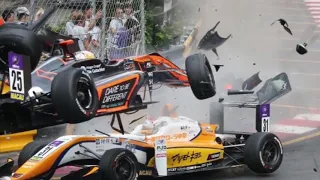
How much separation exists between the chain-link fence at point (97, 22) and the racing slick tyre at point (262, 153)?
372 cm

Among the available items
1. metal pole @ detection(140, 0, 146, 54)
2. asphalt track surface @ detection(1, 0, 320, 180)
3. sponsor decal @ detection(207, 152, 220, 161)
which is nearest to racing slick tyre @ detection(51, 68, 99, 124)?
sponsor decal @ detection(207, 152, 220, 161)

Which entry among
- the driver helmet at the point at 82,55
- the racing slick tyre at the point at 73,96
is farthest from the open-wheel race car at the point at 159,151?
the driver helmet at the point at 82,55

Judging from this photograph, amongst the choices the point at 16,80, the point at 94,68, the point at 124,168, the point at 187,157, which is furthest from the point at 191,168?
the point at 16,80

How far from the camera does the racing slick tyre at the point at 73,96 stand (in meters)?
7.32

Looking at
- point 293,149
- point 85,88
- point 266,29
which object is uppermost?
point 266,29

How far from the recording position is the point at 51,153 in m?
7.86

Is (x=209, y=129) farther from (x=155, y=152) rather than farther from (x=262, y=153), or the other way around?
(x=155, y=152)

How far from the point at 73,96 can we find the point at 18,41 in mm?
776

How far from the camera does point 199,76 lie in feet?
27.9

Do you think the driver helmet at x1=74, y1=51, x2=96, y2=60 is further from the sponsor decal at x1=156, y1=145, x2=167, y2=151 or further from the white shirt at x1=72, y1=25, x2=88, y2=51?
the white shirt at x1=72, y1=25, x2=88, y2=51

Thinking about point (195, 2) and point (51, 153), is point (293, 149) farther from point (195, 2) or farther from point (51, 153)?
point (51, 153)

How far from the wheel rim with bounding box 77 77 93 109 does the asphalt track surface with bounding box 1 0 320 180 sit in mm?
3586

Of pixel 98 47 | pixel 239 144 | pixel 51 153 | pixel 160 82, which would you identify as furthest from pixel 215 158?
pixel 98 47

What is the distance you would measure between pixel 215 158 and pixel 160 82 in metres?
1.17
